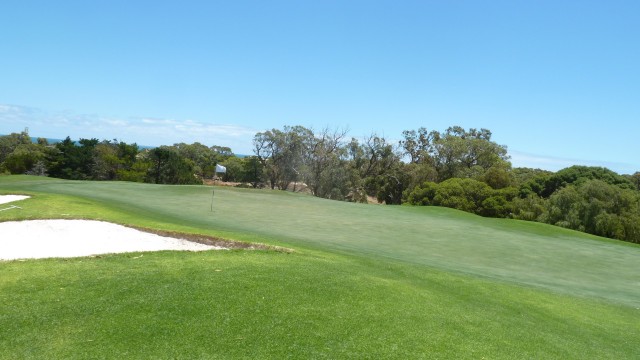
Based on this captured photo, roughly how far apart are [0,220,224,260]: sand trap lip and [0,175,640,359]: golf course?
1.94 feet

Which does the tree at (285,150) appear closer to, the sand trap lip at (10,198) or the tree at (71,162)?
the tree at (71,162)

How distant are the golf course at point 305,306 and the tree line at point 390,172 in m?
26.6

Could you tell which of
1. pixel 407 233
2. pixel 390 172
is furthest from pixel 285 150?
pixel 407 233

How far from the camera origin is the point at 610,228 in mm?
34781

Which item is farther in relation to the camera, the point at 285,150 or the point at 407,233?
the point at 285,150

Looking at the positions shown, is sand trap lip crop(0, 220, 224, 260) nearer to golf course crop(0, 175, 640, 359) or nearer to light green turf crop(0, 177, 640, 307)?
golf course crop(0, 175, 640, 359)

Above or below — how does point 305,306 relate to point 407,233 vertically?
below

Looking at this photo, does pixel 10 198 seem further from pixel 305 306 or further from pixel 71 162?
pixel 71 162

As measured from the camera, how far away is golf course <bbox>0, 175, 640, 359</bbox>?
6.21m

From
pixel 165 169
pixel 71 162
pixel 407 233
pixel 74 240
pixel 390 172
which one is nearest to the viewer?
pixel 74 240

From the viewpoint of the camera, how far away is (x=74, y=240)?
13.3 metres

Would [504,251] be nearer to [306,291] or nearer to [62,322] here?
[306,291]

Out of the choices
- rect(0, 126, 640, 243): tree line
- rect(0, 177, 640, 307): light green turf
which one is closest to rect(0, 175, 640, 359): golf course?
rect(0, 177, 640, 307): light green turf

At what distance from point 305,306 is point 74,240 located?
9.01 metres
